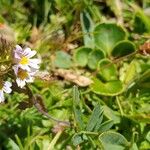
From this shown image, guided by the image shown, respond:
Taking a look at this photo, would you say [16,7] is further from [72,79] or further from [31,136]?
[31,136]

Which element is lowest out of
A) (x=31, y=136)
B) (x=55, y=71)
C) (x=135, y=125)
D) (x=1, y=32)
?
(x=135, y=125)

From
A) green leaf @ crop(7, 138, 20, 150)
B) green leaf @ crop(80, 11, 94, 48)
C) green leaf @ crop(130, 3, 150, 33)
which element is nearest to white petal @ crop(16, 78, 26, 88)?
green leaf @ crop(7, 138, 20, 150)

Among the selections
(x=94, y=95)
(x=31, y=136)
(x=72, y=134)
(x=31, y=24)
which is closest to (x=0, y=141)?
(x=31, y=136)

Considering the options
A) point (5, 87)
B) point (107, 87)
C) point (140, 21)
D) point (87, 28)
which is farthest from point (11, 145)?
point (140, 21)

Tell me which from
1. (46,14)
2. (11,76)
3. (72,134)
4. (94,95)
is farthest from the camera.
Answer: (46,14)

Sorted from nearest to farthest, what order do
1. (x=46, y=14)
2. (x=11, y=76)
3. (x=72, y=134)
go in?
(x=11, y=76)
(x=72, y=134)
(x=46, y=14)

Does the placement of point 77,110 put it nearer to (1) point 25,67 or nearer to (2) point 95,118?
(2) point 95,118
